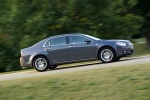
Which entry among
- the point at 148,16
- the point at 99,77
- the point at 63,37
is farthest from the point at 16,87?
the point at 148,16

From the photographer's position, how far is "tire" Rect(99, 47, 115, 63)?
15.7 m

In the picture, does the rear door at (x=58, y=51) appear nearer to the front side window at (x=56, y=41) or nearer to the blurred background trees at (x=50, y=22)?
the front side window at (x=56, y=41)

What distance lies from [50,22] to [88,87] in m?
16.9

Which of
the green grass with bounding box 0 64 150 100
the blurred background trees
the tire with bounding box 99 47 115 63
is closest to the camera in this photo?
the green grass with bounding box 0 64 150 100

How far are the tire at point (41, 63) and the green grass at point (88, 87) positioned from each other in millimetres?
5360

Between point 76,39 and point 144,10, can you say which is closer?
point 76,39

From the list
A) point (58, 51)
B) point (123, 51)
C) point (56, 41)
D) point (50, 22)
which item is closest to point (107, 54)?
point (123, 51)

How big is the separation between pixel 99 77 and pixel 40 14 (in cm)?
1651

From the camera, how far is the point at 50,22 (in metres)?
25.8

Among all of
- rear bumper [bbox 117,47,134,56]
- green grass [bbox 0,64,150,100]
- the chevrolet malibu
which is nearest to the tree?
rear bumper [bbox 117,47,134,56]

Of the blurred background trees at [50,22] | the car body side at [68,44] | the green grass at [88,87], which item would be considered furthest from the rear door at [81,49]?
the blurred background trees at [50,22]

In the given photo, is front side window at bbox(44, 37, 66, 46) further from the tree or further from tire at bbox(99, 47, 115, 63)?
the tree

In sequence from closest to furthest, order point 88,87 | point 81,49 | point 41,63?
1. point 88,87
2. point 81,49
3. point 41,63

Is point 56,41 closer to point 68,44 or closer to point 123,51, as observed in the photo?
point 68,44
